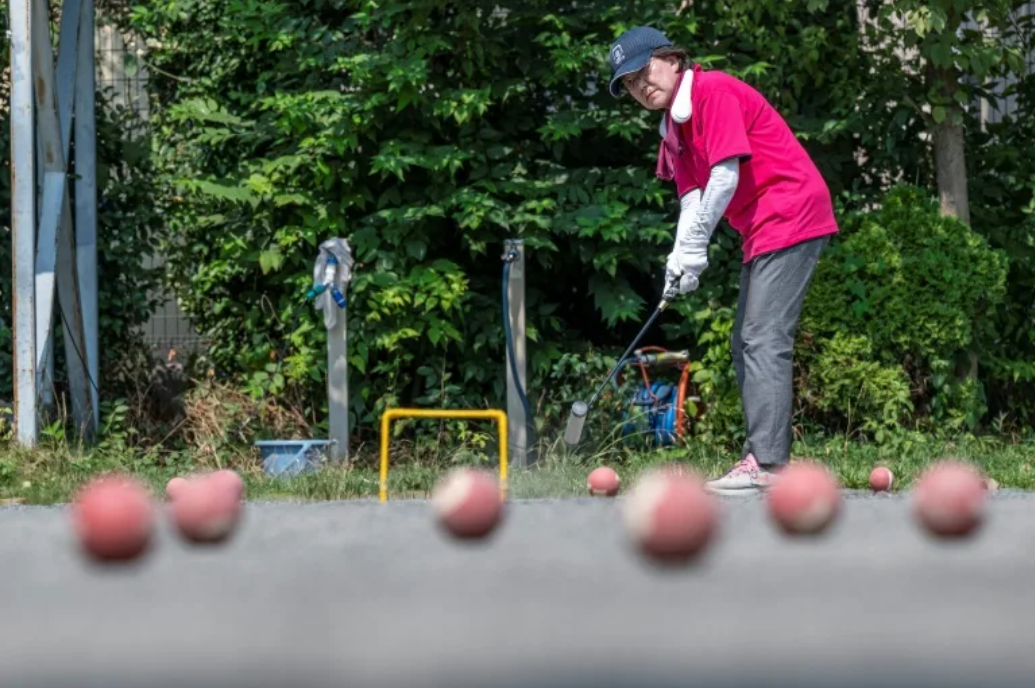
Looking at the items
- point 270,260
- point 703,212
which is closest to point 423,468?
point 270,260

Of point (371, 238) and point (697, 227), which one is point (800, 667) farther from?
point (371, 238)

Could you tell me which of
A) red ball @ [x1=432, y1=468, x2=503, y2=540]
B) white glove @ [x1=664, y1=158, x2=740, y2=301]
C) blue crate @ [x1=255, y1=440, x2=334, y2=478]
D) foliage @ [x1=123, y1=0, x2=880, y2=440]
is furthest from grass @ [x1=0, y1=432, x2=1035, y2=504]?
red ball @ [x1=432, y1=468, x2=503, y2=540]

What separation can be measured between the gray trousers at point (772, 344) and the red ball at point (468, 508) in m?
2.60

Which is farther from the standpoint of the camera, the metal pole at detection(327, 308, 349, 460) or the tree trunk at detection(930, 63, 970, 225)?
the tree trunk at detection(930, 63, 970, 225)

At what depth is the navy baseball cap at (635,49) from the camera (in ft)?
15.1

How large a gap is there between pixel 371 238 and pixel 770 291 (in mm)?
2428

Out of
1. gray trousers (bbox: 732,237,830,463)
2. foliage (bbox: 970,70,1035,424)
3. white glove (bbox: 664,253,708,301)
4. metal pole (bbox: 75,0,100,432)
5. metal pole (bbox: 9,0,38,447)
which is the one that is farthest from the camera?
metal pole (bbox: 75,0,100,432)

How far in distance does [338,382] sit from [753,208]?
7.43 feet

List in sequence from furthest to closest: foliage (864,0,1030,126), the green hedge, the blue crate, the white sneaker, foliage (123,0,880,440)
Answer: foliage (123,0,880,440) → the green hedge → foliage (864,0,1030,126) → the blue crate → the white sneaker

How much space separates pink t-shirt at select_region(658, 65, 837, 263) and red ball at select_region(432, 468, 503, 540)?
265 cm

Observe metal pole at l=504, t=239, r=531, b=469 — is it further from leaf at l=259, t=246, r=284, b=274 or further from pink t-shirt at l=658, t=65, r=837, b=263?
pink t-shirt at l=658, t=65, r=837, b=263

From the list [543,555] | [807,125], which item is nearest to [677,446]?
[807,125]

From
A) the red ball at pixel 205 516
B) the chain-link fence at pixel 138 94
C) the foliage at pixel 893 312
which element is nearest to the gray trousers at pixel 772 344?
the foliage at pixel 893 312

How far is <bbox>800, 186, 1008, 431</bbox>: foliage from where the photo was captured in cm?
617
